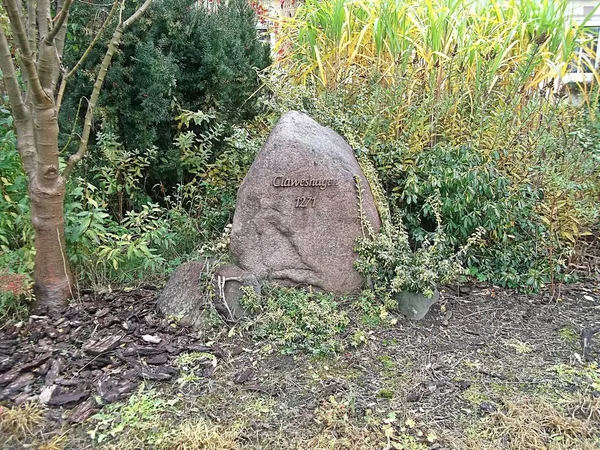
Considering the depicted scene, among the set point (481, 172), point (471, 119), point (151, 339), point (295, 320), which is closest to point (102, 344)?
point (151, 339)

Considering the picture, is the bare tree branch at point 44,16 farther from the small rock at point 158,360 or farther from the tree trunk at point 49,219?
the small rock at point 158,360

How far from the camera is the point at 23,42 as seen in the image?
2463 millimetres

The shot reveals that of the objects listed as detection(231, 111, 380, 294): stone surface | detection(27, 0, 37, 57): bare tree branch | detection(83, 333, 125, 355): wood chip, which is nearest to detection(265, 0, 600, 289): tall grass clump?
detection(231, 111, 380, 294): stone surface

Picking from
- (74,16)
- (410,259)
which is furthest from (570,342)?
(74,16)

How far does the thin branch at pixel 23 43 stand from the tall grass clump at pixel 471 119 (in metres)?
1.85

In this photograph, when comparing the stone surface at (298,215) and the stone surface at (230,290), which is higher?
the stone surface at (298,215)

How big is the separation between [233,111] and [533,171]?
2592 millimetres

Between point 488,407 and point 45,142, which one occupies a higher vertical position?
point 45,142

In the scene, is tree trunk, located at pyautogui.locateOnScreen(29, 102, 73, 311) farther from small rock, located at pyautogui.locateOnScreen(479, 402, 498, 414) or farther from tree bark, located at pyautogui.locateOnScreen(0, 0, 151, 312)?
small rock, located at pyautogui.locateOnScreen(479, 402, 498, 414)

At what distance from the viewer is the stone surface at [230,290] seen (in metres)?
Answer: 3.02

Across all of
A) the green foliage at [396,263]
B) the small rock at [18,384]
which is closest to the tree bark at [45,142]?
the small rock at [18,384]

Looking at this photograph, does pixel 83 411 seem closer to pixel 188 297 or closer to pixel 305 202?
pixel 188 297

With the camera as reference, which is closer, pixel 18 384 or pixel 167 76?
pixel 18 384

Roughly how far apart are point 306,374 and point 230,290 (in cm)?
76
